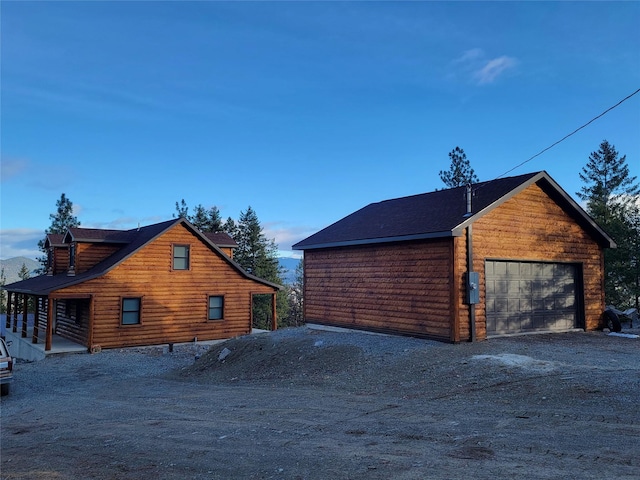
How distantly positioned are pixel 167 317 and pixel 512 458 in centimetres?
2096

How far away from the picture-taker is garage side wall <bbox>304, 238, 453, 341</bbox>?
14992 mm

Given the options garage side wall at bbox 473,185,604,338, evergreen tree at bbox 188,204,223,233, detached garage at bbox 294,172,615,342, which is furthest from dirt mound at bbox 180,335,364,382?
evergreen tree at bbox 188,204,223,233

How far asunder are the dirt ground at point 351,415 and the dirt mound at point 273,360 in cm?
7

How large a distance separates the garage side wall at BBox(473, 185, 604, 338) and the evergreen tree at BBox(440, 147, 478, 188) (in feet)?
79.5

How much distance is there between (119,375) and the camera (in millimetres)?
16312

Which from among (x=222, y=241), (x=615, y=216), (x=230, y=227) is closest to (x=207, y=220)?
(x=230, y=227)

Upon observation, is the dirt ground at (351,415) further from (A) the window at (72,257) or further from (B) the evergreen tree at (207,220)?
(B) the evergreen tree at (207,220)

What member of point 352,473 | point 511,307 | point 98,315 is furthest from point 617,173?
point 352,473

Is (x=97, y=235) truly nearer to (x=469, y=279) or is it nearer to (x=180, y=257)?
(x=180, y=257)

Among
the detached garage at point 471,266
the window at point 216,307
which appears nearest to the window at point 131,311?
the window at point 216,307

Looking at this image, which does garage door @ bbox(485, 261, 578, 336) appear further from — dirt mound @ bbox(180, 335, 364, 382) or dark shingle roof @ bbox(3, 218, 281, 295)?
dark shingle roof @ bbox(3, 218, 281, 295)

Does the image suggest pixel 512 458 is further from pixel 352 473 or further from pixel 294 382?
pixel 294 382

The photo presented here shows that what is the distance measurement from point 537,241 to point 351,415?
1138 cm

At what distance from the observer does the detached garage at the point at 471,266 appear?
14.8 m
